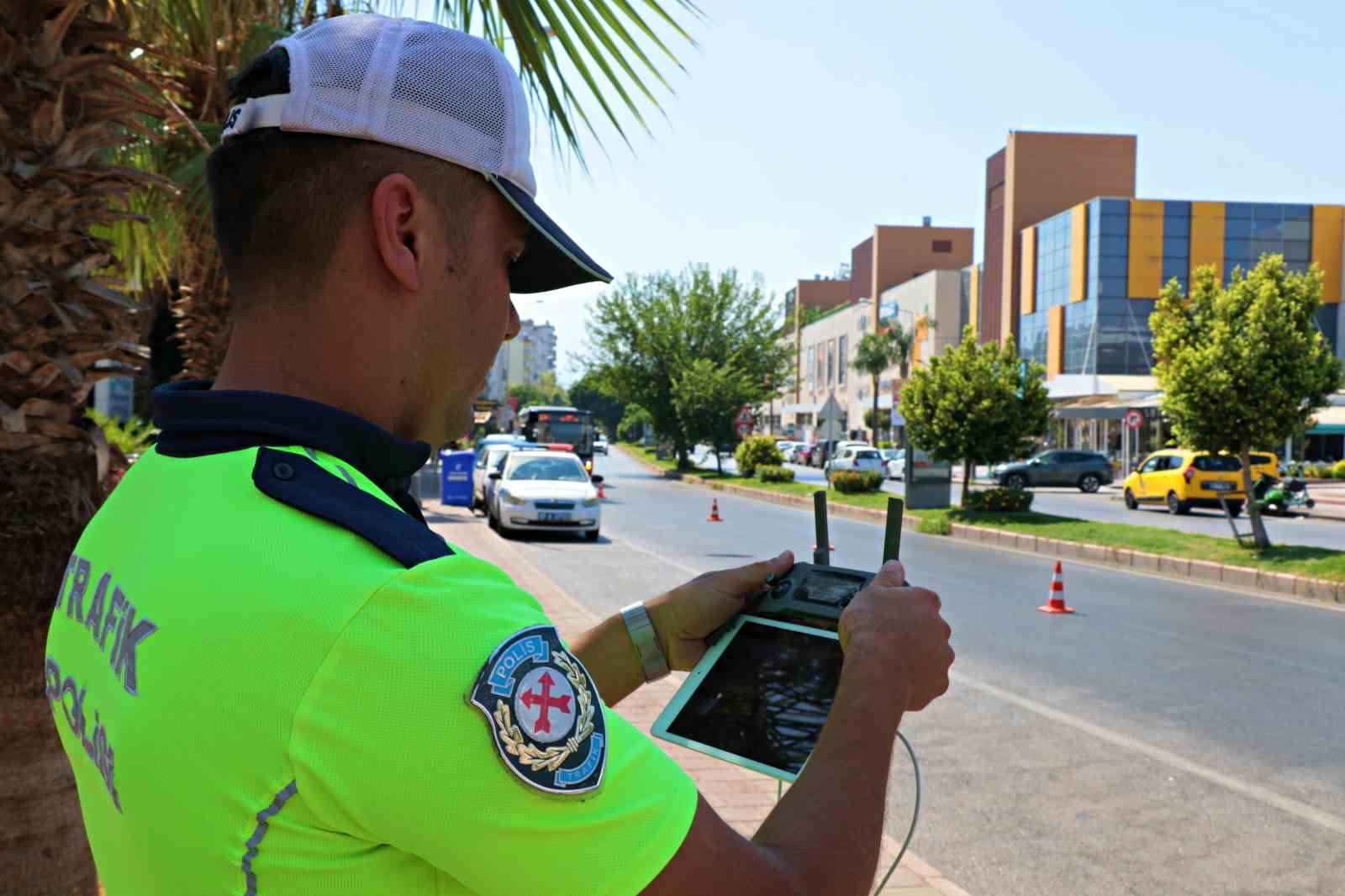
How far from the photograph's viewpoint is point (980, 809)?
5.39 meters

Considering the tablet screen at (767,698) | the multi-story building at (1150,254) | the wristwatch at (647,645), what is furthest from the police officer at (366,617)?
the multi-story building at (1150,254)

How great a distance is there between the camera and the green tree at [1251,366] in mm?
15438

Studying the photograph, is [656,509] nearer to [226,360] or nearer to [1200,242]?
[226,360]

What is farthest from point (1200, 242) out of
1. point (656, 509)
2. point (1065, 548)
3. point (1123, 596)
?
point (1123, 596)

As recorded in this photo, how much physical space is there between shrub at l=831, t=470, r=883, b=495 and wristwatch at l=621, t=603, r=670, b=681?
2957cm

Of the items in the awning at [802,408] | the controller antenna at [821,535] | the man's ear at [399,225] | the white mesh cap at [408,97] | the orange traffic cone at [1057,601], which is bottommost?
the orange traffic cone at [1057,601]

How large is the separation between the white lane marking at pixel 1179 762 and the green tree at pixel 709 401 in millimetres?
42549

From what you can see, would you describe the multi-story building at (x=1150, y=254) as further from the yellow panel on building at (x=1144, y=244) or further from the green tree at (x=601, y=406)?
the green tree at (x=601, y=406)

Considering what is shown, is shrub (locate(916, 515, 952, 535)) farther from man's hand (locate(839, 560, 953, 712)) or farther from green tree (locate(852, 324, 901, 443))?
green tree (locate(852, 324, 901, 443))

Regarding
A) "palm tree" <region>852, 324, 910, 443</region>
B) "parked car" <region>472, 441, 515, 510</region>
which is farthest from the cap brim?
"palm tree" <region>852, 324, 910, 443</region>

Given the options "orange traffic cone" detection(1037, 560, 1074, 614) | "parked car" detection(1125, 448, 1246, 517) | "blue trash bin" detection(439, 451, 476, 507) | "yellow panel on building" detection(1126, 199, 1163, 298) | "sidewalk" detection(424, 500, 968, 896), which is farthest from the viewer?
"yellow panel on building" detection(1126, 199, 1163, 298)

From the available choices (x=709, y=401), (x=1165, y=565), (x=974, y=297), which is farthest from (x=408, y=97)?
(x=974, y=297)

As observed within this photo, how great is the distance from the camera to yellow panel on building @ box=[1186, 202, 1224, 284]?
58.9 m

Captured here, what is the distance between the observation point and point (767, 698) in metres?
1.52
